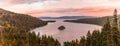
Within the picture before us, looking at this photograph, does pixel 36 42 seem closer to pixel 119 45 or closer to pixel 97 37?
pixel 97 37

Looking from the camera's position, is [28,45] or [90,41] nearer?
[90,41]

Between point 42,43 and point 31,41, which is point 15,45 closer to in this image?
point 31,41

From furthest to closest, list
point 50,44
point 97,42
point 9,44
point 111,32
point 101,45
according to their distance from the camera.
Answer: point 9,44
point 50,44
point 97,42
point 101,45
point 111,32

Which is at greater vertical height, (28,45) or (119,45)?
(119,45)

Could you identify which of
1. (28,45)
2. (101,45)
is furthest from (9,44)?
(101,45)

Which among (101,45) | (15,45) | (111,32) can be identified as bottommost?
(15,45)

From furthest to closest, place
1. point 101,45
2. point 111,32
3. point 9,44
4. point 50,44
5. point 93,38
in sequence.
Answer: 1. point 9,44
2. point 50,44
3. point 93,38
4. point 101,45
5. point 111,32

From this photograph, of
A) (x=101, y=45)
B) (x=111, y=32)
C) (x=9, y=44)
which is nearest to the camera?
(x=111, y=32)

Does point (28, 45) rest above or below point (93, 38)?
below

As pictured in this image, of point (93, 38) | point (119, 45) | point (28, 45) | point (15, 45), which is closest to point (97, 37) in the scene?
point (93, 38)
